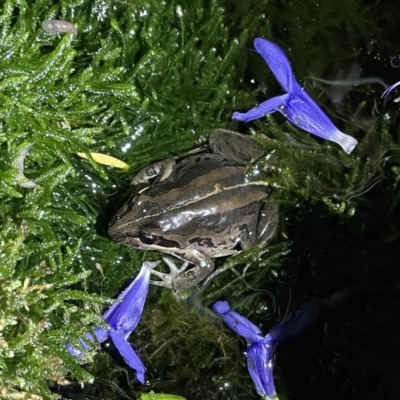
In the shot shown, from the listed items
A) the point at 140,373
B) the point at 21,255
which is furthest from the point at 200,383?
the point at 21,255

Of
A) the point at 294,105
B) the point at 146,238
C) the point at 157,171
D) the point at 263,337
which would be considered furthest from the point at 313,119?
the point at 263,337

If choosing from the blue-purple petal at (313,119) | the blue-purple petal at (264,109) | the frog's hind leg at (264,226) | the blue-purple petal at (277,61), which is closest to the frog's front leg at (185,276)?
the frog's hind leg at (264,226)

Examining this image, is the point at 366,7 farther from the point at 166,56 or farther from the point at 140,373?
the point at 140,373

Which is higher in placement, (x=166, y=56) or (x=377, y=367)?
(x=166, y=56)

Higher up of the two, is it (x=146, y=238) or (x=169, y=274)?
(x=146, y=238)

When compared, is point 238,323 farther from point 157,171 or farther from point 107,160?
Answer: point 107,160

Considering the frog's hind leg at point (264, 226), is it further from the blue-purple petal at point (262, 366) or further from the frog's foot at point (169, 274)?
the blue-purple petal at point (262, 366)

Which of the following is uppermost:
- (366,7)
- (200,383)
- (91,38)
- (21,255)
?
(91,38)
